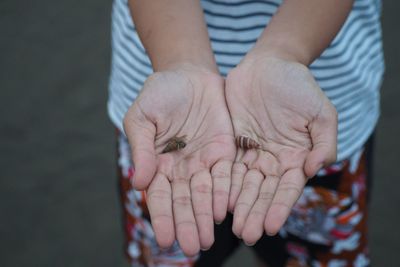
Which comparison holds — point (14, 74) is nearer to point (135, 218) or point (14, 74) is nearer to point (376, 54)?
point (135, 218)

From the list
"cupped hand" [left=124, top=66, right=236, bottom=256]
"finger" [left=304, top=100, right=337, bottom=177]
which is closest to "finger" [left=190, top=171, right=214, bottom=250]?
"cupped hand" [left=124, top=66, right=236, bottom=256]

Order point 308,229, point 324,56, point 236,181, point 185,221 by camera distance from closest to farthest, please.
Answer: point 185,221 < point 236,181 < point 324,56 < point 308,229

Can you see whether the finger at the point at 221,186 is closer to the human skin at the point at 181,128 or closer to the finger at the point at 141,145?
the human skin at the point at 181,128

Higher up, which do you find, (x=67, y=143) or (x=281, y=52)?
(x=281, y=52)

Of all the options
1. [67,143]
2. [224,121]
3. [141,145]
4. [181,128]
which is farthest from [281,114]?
[67,143]

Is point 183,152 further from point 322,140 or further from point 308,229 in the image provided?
point 308,229

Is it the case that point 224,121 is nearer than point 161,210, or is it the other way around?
point 161,210
